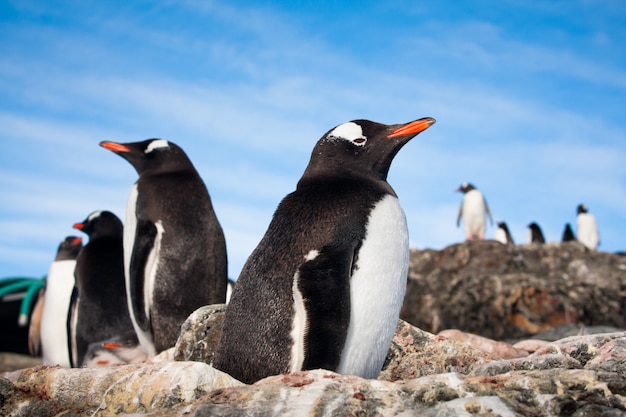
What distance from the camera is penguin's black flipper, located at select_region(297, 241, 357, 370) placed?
166 inches

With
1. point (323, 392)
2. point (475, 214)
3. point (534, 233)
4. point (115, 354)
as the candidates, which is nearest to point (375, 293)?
point (323, 392)

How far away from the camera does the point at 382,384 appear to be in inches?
132

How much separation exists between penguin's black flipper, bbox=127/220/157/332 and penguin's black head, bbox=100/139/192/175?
87 centimetres

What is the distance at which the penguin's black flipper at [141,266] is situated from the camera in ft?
23.7

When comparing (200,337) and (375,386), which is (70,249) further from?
(375,386)

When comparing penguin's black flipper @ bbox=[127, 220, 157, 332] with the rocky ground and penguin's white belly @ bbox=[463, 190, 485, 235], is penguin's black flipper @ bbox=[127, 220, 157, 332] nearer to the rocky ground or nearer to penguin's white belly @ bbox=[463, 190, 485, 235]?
the rocky ground

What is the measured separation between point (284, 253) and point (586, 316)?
13.2 meters

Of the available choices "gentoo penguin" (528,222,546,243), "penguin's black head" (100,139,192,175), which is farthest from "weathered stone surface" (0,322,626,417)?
"gentoo penguin" (528,222,546,243)

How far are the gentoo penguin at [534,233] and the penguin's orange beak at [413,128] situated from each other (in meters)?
31.2

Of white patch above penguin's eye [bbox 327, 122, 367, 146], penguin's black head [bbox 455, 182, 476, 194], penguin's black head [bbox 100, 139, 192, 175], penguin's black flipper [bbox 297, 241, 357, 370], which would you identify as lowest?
penguin's black flipper [bbox 297, 241, 357, 370]

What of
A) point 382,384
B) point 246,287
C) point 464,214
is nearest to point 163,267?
point 246,287

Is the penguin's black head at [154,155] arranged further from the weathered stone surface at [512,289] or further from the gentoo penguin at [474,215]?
the gentoo penguin at [474,215]

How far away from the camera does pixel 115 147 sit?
837 centimetres

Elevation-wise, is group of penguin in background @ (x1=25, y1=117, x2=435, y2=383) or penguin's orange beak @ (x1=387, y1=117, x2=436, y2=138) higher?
penguin's orange beak @ (x1=387, y1=117, x2=436, y2=138)
